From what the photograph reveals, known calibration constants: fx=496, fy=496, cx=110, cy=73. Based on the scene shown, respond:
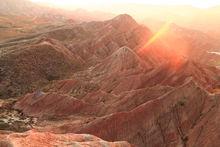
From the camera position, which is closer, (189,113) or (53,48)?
(189,113)

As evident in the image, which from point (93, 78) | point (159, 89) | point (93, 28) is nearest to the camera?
point (159, 89)

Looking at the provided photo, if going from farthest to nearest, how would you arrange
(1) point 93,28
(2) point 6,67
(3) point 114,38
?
1. (1) point 93,28
2. (3) point 114,38
3. (2) point 6,67

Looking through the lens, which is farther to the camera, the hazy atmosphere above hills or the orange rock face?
the hazy atmosphere above hills

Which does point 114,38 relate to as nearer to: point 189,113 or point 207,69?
point 207,69

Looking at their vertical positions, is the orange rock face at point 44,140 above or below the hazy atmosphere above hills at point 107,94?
above

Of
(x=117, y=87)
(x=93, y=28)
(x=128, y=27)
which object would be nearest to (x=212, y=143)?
(x=117, y=87)

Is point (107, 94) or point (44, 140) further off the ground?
point (44, 140)

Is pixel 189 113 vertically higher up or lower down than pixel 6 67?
higher up

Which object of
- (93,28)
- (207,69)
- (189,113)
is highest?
(189,113)

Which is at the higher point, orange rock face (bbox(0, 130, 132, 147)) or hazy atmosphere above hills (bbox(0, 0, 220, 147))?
orange rock face (bbox(0, 130, 132, 147))

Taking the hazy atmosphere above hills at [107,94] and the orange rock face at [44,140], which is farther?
the hazy atmosphere above hills at [107,94]

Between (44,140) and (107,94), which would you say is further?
(107,94)
